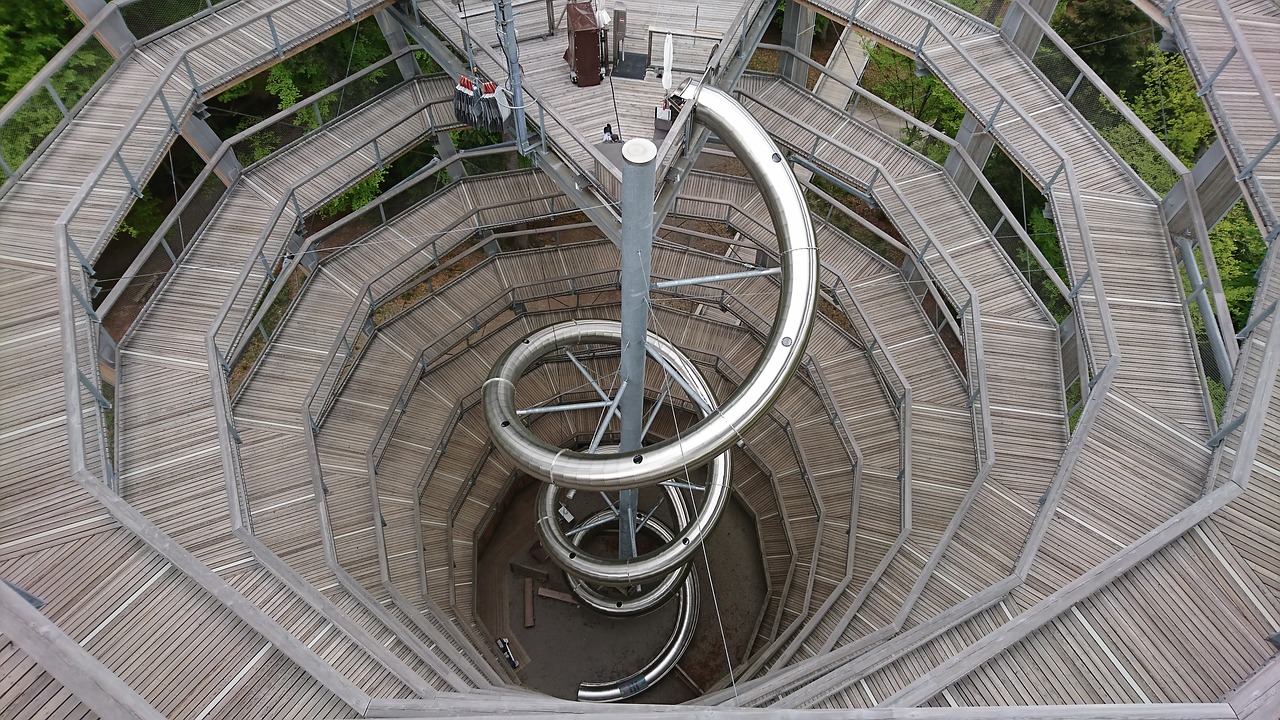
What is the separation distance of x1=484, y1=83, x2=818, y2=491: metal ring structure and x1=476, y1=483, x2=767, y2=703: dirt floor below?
549 inches

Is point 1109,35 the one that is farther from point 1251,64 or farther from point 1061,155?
point 1061,155

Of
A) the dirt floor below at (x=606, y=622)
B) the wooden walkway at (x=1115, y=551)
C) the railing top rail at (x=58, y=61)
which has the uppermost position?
the railing top rail at (x=58, y=61)

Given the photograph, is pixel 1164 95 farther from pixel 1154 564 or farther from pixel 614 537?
pixel 614 537

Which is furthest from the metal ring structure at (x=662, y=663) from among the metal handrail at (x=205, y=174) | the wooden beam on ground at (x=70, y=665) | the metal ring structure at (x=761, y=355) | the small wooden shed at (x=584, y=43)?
the metal handrail at (x=205, y=174)

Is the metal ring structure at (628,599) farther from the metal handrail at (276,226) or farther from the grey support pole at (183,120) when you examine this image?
the grey support pole at (183,120)

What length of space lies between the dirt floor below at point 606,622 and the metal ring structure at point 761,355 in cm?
1394

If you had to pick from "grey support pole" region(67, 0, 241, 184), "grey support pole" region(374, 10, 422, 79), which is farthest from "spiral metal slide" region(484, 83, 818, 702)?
"grey support pole" region(374, 10, 422, 79)

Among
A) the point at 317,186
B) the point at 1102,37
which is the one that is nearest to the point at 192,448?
the point at 317,186

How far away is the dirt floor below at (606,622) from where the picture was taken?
83.7 ft

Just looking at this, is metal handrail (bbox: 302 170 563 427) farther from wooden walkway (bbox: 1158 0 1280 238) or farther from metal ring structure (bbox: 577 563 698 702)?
wooden walkway (bbox: 1158 0 1280 238)

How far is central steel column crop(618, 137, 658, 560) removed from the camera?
37.1 ft

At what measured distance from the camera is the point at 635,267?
13273mm

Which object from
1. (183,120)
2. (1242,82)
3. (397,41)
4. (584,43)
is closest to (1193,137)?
(1242,82)

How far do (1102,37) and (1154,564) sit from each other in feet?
65.5
